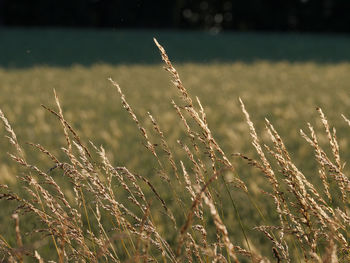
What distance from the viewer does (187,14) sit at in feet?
100

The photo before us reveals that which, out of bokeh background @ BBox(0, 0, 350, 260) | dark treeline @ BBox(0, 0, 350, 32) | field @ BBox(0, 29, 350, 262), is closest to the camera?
field @ BBox(0, 29, 350, 262)

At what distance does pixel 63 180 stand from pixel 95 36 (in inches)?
799

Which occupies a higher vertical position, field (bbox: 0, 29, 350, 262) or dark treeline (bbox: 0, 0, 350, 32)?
field (bbox: 0, 29, 350, 262)

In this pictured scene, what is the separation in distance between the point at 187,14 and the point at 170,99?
75.7 ft

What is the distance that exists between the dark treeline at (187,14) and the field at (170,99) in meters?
7.34

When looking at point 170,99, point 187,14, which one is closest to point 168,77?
point 170,99

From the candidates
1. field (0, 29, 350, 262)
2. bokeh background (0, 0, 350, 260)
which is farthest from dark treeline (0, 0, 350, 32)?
field (0, 29, 350, 262)

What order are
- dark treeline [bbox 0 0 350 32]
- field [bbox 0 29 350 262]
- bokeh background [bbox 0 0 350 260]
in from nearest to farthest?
field [bbox 0 29 350 262] < bokeh background [bbox 0 0 350 260] < dark treeline [bbox 0 0 350 32]

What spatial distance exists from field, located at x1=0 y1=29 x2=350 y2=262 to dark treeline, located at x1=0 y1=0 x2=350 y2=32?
7342 millimetres

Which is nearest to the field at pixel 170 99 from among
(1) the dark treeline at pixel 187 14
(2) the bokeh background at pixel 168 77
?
(2) the bokeh background at pixel 168 77

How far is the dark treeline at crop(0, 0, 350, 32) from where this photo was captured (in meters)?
27.5

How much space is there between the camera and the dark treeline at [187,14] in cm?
2750

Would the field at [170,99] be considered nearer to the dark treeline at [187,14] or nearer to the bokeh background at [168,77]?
the bokeh background at [168,77]

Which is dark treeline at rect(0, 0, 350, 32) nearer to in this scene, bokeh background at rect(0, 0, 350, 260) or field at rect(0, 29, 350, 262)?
bokeh background at rect(0, 0, 350, 260)
